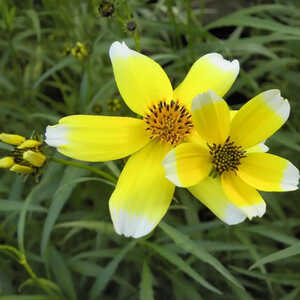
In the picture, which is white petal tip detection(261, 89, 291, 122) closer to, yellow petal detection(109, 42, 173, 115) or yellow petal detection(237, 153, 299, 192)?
yellow petal detection(237, 153, 299, 192)

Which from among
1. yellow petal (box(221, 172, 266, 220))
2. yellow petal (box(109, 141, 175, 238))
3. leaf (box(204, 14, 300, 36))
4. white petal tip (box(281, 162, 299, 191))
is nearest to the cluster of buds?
yellow petal (box(109, 141, 175, 238))

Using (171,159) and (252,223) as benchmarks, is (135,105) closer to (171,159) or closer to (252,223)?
(171,159)

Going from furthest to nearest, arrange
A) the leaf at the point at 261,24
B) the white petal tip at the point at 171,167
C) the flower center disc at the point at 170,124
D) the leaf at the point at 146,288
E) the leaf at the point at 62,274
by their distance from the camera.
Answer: the leaf at the point at 62,274
the leaf at the point at 261,24
the leaf at the point at 146,288
the flower center disc at the point at 170,124
the white petal tip at the point at 171,167

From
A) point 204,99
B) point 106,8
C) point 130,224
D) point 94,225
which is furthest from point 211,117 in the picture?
point 94,225

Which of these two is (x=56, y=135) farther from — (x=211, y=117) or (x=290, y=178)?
(x=290, y=178)

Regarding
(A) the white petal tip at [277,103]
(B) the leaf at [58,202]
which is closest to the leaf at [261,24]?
(A) the white petal tip at [277,103]

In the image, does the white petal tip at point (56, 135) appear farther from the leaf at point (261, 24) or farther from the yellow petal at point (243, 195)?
the leaf at point (261, 24)
